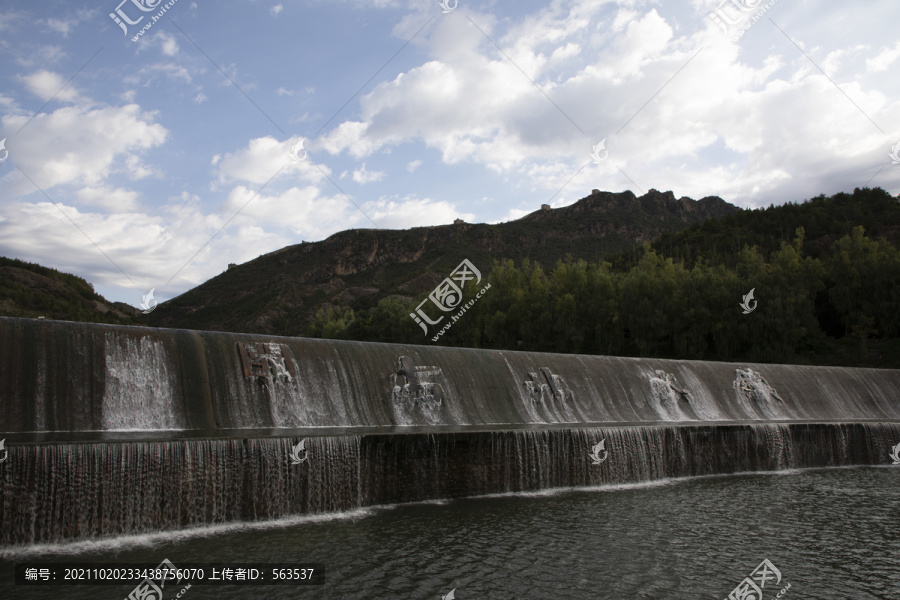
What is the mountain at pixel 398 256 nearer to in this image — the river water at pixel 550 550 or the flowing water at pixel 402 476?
the flowing water at pixel 402 476

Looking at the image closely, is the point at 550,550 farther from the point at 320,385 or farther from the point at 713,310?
the point at 713,310

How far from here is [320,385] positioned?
12297 millimetres

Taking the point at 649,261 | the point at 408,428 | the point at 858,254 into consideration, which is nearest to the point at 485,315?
the point at 649,261

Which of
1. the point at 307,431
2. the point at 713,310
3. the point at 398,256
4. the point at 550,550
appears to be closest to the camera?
the point at 550,550

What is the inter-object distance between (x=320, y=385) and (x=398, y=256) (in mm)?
83352

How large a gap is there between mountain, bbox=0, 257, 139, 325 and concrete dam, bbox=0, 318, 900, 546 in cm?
1926

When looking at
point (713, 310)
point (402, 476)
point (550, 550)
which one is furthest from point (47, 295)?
point (713, 310)

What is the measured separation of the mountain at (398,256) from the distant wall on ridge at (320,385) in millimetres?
54582

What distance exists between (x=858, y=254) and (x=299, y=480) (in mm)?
32983

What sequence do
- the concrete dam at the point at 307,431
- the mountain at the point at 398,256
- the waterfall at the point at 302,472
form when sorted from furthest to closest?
1. the mountain at the point at 398,256
2. the concrete dam at the point at 307,431
3. the waterfall at the point at 302,472

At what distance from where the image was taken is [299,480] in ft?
29.2

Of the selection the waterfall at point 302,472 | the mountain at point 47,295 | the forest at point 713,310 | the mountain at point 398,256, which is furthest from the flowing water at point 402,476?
the mountain at point 398,256

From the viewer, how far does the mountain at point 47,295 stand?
27733 mm

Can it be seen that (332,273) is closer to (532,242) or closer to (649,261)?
(532,242)
